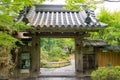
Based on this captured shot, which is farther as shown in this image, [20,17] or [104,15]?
[104,15]

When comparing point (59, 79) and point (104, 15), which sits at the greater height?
point (104, 15)

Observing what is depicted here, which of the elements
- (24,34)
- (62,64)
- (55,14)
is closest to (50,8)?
(55,14)

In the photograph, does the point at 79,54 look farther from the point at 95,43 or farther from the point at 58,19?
the point at 58,19

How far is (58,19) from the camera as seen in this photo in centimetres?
1182

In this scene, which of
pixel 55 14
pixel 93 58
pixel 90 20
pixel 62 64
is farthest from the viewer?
pixel 62 64

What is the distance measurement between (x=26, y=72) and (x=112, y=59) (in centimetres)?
438

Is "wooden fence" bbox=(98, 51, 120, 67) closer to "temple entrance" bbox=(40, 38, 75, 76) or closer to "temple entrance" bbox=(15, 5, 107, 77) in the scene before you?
"temple entrance" bbox=(15, 5, 107, 77)

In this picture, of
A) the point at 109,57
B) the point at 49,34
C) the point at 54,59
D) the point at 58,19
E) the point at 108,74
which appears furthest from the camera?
the point at 54,59

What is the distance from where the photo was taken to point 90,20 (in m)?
10.7

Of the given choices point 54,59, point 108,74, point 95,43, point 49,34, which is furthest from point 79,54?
point 54,59

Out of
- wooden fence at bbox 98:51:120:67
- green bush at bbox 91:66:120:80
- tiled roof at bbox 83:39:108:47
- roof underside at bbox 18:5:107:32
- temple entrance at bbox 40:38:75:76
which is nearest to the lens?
green bush at bbox 91:66:120:80

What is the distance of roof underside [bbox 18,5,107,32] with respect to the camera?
10.0 m

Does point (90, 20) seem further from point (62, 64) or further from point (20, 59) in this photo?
point (62, 64)

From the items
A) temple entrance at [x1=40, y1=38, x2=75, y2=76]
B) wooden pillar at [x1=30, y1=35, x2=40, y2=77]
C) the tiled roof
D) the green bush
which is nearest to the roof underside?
wooden pillar at [x1=30, y1=35, x2=40, y2=77]
